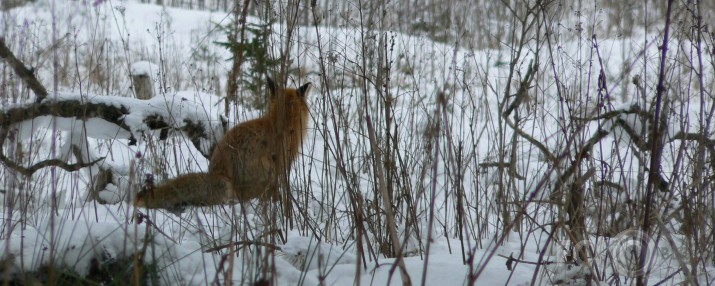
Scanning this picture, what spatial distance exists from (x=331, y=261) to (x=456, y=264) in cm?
32

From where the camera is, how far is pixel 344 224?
269 cm

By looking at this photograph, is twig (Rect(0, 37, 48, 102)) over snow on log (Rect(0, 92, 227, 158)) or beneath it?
over

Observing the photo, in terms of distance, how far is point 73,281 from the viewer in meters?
1.36

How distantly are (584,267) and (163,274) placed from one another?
0.92 m

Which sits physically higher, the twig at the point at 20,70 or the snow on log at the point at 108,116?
the twig at the point at 20,70

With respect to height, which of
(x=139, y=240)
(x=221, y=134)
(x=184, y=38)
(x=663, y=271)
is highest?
(x=184, y=38)

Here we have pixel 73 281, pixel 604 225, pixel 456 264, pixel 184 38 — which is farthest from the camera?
pixel 184 38

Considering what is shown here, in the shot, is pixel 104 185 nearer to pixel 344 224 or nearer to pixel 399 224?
pixel 344 224

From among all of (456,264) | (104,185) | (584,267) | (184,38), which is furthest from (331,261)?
(184,38)

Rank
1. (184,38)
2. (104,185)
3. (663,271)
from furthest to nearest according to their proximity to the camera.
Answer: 1. (184,38)
2. (104,185)
3. (663,271)

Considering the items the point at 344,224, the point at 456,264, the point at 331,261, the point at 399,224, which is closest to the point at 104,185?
the point at 344,224

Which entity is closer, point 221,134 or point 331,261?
point 331,261

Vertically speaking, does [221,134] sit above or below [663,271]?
above

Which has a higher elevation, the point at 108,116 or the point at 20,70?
the point at 20,70
